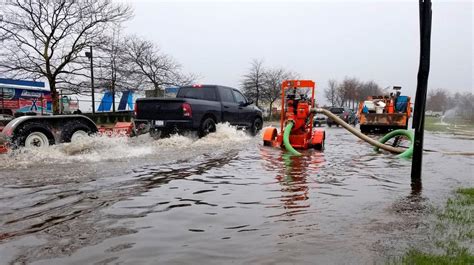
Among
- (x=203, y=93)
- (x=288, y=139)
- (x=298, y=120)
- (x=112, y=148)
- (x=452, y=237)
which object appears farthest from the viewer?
(x=203, y=93)

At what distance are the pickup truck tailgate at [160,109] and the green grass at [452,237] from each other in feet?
25.0

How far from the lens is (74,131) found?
9.50m

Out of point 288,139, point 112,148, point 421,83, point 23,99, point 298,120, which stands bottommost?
point 112,148

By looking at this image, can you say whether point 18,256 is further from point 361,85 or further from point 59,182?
point 361,85

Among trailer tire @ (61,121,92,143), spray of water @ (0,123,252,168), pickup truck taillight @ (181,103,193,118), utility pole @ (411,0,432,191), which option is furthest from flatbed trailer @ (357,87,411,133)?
trailer tire @ (61,121,92,143)

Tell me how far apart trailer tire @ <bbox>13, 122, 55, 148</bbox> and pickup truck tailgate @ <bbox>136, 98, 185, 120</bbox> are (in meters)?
3.23

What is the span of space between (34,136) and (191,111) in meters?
4.14

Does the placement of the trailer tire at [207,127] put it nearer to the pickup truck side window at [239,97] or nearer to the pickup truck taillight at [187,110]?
the pickup truck taillight at [187,110]

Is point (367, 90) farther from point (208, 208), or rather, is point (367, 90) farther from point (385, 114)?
point (208, 208)

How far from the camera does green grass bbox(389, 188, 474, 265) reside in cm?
325

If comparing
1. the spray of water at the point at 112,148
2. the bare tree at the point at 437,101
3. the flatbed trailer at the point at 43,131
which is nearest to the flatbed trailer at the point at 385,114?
the spray of water at the point at 112,148

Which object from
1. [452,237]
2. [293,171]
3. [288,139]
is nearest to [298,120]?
[288,139]

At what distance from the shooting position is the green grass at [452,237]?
128 inches

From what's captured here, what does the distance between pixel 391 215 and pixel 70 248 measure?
3287mm
